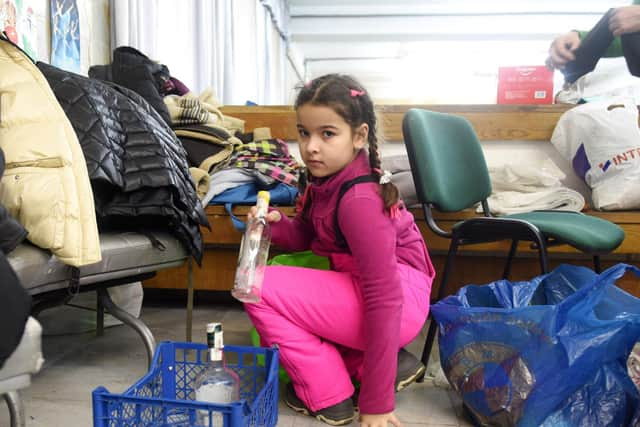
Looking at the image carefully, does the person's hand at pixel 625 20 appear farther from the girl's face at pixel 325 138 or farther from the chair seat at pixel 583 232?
the girl's face at pixel 325 138

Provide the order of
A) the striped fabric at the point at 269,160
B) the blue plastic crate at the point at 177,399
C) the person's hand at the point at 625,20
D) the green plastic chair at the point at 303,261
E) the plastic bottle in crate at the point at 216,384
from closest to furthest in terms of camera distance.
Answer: the blue plastic crate at the point at 177,399 < the plastic bottle in crate at the point at 216,384 < the green plastic chair at the point at 303,261 < the person's hand at the point at 625,20 < the striped fabric at the point at 269,160

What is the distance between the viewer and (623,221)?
1812 millimetres

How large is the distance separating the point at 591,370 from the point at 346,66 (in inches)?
328

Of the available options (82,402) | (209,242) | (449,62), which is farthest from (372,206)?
(449,62)

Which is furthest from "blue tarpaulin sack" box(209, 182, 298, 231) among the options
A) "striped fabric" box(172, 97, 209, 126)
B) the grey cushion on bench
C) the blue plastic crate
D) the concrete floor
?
the blue plastic crate

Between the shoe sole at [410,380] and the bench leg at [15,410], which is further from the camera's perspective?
the shoe sole at [410,380]

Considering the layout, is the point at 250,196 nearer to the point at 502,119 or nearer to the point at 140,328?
the point at 140,328

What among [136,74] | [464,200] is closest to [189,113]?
[136,74]

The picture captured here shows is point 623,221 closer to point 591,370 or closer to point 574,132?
point 574,132

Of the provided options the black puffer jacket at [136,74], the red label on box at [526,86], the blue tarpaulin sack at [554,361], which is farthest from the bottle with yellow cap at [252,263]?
the red label on box at [526,86]

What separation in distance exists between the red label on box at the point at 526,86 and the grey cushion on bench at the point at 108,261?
1.78 meters

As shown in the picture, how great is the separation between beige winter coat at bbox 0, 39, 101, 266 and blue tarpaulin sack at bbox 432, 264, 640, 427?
80cm

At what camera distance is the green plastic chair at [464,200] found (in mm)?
1303

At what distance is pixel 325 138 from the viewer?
1141 millimetres
